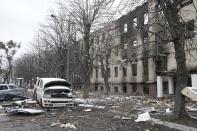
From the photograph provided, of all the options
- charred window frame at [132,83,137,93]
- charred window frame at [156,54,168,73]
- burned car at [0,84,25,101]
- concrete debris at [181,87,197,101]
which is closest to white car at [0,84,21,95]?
burned car at [0,84,25,101]

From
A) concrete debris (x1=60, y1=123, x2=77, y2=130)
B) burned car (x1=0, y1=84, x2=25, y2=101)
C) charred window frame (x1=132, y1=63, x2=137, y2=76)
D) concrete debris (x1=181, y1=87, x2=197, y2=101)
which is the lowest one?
concrete debris (x1=60, y1=123, x2=77, y2=130)

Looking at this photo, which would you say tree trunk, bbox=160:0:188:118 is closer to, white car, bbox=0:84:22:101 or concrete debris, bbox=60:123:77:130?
concrete debris, bbox=60:123:77:130

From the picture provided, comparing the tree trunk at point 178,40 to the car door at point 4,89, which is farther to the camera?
the car door at point 4,89

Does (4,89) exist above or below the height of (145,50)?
below

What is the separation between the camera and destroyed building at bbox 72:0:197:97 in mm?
17922

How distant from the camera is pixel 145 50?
19.9m

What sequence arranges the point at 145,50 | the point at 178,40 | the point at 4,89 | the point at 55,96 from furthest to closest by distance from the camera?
the point at 4,89 < the point at 55,96 < the point at 145,50 < the point at 178,40

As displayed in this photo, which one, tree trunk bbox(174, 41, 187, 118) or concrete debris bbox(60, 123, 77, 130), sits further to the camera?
tree trunk bbox(174, 41, 187, 118)

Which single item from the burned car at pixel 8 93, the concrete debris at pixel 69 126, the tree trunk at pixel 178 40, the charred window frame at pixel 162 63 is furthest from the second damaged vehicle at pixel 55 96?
the charred window frame at pixel 162 63

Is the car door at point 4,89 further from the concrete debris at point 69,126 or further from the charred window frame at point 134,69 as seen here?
the concrete debris at point 69,126

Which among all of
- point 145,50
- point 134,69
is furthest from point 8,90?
point 145,50

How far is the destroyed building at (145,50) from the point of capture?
58.8 feet

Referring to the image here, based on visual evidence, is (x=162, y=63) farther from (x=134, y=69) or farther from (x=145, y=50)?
(x=145, y=50)

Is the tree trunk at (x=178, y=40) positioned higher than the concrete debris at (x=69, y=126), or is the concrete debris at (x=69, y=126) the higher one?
the tree trunk at (x=178, y=40)
